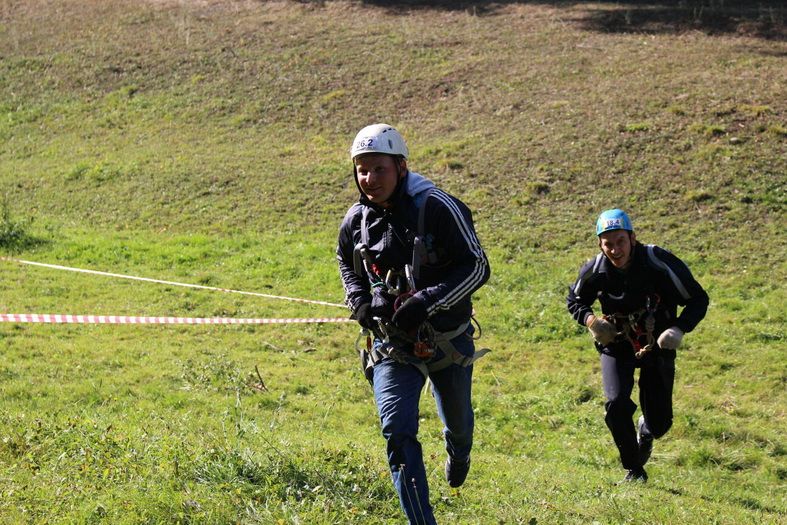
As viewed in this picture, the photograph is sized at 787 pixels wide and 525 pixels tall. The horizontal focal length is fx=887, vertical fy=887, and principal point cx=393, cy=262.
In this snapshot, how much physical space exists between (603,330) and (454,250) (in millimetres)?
2044

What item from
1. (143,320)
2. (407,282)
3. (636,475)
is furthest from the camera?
(143,320)

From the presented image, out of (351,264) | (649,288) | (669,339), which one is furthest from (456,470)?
(649,288)

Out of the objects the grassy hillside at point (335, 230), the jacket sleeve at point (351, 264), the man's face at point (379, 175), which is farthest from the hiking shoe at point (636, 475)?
the man's face at point (379, 175)

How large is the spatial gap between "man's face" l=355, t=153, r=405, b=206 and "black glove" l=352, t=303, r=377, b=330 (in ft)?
2.02

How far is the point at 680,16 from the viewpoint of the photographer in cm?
2825

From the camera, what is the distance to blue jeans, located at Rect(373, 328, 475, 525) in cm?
453

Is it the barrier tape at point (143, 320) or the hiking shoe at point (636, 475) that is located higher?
the hiking shoe at point (636, 475)

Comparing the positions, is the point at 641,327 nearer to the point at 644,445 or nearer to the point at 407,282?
the point at 644,445

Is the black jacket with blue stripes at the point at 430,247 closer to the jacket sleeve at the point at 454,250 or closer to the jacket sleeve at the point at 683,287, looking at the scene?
the jacket sleeve at the point at 454,250

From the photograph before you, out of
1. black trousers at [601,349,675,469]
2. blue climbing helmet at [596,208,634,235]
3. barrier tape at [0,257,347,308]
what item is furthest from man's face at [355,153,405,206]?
barrier tape at [0,257,347,308]

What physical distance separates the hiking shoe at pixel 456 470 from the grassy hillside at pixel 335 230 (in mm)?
147

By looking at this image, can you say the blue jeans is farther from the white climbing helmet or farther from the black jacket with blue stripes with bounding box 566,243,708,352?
the black jacket with blue stripes with bounding box 566,243,708,352

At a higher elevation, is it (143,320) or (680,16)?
(680,16)

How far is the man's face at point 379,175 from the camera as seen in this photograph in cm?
491
